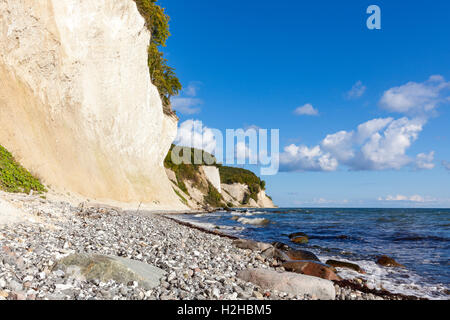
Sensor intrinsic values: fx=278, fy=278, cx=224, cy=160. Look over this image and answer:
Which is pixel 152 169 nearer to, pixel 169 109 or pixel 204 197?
pixel 169 109

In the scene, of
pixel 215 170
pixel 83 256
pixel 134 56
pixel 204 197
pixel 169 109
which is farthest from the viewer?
pixel 215 170

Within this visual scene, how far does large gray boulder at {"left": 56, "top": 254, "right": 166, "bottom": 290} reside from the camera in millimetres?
4535

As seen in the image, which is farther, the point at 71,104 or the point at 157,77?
the point at 157,77

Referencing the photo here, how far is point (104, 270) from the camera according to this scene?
15.1 ft

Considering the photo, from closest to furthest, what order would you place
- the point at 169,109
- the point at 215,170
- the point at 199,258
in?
the point at 199,258, the point at 169,109, the point at 215,170

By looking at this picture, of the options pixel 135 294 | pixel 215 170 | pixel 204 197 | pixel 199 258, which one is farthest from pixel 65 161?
pixel 215 170

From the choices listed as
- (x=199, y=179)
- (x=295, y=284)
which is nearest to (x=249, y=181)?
(x=199, y=179)

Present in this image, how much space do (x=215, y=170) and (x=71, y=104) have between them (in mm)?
63197

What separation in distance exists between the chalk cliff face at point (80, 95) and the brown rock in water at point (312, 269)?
15956 mm

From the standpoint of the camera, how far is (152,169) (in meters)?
34.3

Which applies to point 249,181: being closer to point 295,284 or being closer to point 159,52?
point 159,52

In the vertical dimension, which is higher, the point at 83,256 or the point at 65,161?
the point at 65,161

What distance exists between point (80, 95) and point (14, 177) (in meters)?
10.8

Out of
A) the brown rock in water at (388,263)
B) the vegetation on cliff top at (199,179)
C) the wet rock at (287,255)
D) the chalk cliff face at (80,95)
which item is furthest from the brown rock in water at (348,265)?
the vegetation on cliff top at (199,179)
